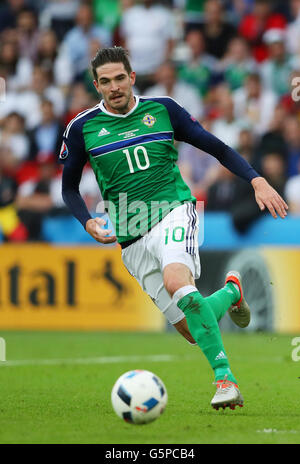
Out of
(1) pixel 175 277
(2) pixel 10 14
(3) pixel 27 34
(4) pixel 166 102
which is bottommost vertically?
(1) pixel 175 277

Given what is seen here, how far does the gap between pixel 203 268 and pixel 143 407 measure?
714 centimetres

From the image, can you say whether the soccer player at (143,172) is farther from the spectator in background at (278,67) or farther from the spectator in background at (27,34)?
the spectator in background at (27,34)

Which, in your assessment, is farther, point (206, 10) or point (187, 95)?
point (206, 10)

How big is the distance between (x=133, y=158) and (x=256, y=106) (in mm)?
8109

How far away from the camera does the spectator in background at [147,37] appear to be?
53.2ft

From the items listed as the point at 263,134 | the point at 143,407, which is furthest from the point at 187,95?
the point at 143,407

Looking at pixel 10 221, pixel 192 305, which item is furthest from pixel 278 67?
pixel 192 305

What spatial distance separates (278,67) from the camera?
14.7 meters

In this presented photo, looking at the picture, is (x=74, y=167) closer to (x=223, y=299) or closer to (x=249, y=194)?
(x=223, y=299)

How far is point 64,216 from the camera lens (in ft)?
43.8

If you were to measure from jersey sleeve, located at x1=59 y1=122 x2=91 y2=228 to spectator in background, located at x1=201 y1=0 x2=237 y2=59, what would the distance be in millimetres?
9637

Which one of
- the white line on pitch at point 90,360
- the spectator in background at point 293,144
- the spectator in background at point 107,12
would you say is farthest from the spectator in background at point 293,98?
the white line on pitch at point 90,360
